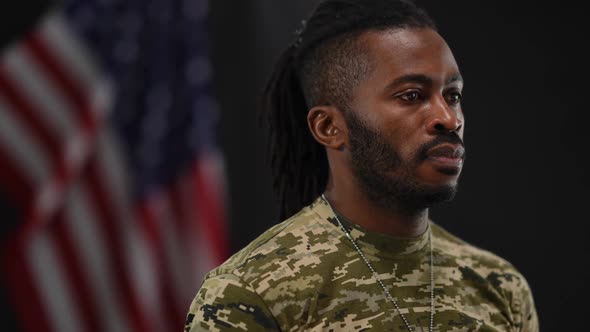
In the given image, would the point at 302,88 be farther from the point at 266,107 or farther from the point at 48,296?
the point at 48,296

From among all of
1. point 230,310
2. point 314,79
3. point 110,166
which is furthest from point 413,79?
point 110,166

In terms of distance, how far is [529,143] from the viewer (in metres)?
2.48

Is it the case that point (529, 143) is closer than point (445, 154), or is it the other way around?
point (445, 154)

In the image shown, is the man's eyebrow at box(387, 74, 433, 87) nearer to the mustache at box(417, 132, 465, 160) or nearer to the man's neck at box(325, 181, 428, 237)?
the mustache at box(417, 132, 465, 160)

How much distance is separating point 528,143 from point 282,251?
4.22 feet

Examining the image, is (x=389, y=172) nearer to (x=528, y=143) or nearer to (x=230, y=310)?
(x=230, y=310)

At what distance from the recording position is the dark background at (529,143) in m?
2.45

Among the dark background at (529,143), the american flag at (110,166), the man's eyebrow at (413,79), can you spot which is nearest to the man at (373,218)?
the man's eyebrow at (413,79)

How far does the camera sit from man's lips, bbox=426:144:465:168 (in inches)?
54.7

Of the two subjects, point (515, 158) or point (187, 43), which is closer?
point (515, 158)

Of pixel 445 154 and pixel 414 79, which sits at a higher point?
pixel 414 79

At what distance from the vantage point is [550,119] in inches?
97.1

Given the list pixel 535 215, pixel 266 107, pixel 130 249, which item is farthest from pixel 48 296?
pixel 535 215

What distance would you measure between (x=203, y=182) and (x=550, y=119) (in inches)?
47.7
